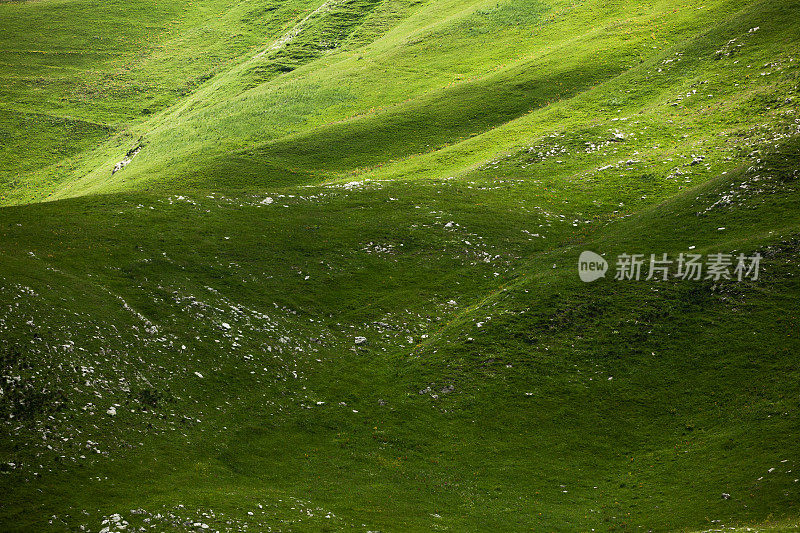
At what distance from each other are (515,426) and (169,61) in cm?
15975

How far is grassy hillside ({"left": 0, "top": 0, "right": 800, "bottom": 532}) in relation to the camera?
24.6m

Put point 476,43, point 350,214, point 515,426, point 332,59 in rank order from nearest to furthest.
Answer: point 515,426 → point 350,214 → point 476,43 → point 332,59

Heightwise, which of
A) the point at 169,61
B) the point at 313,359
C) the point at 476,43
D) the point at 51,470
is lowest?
the point at 313,359

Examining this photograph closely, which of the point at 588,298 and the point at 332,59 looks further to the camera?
the point at 332,59

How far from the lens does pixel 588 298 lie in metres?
39.2

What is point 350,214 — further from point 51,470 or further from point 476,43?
point 476,43

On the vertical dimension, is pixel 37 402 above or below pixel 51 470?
above

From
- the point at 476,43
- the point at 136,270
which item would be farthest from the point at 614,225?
the point at 476,43

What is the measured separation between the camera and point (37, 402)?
80.4ft

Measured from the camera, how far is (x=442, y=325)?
41.2 m

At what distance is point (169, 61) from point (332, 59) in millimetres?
59541

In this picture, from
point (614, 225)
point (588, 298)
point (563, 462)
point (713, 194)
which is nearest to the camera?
point (563, 462)

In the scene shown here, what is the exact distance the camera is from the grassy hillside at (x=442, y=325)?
80.7 ft

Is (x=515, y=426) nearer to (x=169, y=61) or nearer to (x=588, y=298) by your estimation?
(x=588, y=298)
